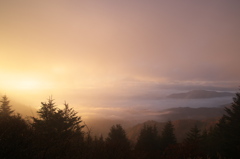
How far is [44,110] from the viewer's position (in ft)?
47.8

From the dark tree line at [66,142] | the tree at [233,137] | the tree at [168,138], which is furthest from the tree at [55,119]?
the tree at [168,138]

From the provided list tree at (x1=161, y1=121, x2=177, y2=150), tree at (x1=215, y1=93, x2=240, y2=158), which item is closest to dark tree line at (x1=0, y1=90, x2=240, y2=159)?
tree at (x1=215, y1=93, x2=240, y2=158)

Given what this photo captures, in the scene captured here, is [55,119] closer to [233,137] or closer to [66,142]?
[66,142]

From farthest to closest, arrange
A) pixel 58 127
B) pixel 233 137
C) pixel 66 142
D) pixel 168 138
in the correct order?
pixel 168 138
pixel 233 137
pixel 58 127
pixel 66 142

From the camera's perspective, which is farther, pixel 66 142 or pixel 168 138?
pixel 168 138

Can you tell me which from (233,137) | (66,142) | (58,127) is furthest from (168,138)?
(66,142)

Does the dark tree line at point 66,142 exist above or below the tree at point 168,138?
above

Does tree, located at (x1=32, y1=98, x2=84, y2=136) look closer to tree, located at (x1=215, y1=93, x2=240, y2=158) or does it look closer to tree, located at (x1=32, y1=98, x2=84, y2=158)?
tree, located at (x1=32, y1=98, x2=84, y2=158)

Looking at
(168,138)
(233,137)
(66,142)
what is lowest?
(168,138)

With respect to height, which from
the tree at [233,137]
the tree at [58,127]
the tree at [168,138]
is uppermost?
the tree at [58,127]

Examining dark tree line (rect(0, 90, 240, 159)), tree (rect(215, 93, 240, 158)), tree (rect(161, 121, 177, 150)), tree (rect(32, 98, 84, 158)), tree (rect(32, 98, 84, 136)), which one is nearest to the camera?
dark tree line (rect(0, 90, 240, 159))

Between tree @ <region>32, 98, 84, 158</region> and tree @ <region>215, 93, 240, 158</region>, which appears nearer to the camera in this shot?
tree @ <region>32, 98, 84, 158</region>

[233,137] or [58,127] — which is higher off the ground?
[58,127]

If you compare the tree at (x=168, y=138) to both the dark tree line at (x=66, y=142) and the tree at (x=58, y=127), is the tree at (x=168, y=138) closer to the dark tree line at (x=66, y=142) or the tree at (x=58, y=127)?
the dark tree line at (x=66, y=142)
